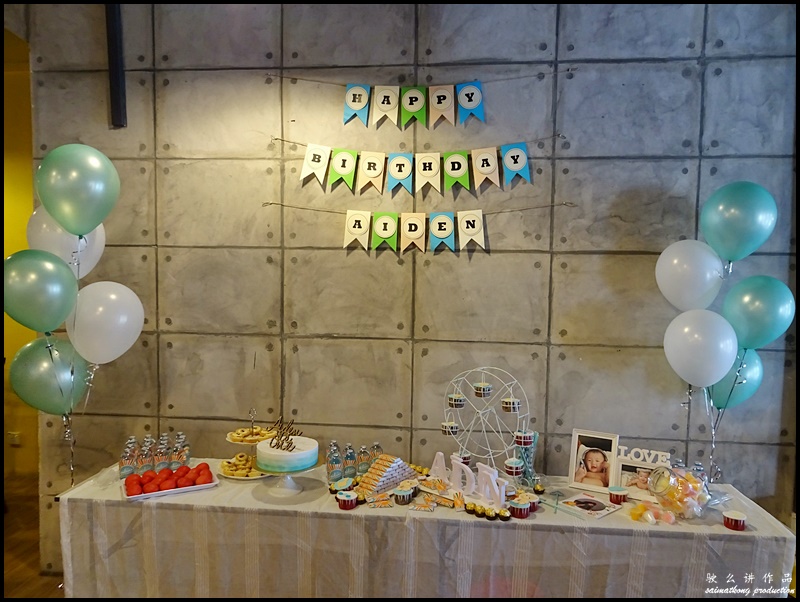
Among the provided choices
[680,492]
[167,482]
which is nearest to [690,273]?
[680,492]

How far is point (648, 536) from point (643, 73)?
213 cm

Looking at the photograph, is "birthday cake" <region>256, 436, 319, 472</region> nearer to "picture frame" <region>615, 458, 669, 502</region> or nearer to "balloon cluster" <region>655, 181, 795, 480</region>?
"picture frame" <region>615, 458, 669, 502</region>

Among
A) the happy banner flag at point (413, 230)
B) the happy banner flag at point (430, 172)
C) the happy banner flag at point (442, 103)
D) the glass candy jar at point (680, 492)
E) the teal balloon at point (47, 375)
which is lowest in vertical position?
the glass candy jar at point (680, 492)

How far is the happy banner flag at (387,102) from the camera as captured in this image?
8.57 feet

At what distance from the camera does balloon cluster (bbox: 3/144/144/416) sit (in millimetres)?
2016

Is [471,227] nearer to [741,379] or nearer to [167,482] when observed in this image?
[741,379]

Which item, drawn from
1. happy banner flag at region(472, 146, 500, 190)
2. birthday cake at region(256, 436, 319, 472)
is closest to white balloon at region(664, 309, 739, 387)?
happy banner flag at region(472, 146, 500, 190)

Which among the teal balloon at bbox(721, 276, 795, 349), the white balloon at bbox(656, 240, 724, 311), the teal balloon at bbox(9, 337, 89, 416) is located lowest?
the teal balloon at bbox(9, 337, 89, 416)

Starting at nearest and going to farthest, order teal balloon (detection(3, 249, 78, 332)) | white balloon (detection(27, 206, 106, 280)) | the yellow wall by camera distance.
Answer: teal balloon (detection(3, 249, 78, 332)) → white balloon (detection(27, 206, 106, 280)) → the yellow wall

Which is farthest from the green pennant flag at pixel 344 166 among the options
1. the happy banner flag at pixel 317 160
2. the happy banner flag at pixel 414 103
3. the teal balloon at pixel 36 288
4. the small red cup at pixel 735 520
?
the small red cup at pixel 735 520

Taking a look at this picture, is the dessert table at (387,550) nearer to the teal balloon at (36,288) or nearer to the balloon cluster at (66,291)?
the balloon cluster at (66,291)

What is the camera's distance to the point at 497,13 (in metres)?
2.58

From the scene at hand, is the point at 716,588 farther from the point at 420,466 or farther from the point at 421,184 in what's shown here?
the point at 421,184

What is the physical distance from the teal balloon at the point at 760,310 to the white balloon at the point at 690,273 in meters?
0.11
